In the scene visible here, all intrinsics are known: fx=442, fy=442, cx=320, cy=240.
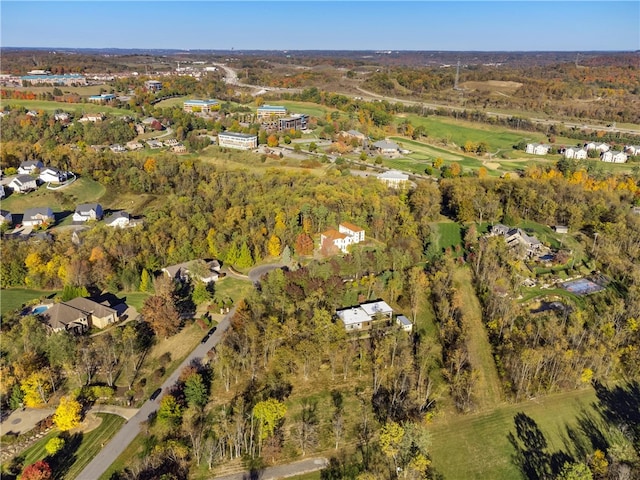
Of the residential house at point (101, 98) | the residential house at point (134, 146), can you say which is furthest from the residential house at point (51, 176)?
the residential house at point (101, 98)

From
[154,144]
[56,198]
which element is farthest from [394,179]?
[56,198]

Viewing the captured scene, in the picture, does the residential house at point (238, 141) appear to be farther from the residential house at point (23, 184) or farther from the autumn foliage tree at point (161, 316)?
the autumn foliage tree at point (161, 316)

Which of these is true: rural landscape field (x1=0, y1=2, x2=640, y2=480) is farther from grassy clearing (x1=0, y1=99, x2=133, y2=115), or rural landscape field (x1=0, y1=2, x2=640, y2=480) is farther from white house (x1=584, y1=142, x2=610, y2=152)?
grassy clearing (x1=0, y1=99, x2=133, y2=115)

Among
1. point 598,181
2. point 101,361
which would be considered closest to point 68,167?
point 101,361

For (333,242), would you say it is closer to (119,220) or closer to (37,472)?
(119,220)

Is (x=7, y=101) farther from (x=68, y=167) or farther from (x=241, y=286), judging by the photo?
(x=241, y=286)

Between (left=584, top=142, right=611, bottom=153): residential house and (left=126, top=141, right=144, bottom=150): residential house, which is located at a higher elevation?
(left=584, top=142, right=611, bottom=153): residential house

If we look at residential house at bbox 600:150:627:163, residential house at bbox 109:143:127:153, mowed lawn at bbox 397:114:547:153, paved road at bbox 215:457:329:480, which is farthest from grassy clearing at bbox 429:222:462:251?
residential house at bbox 109:143:127:153
